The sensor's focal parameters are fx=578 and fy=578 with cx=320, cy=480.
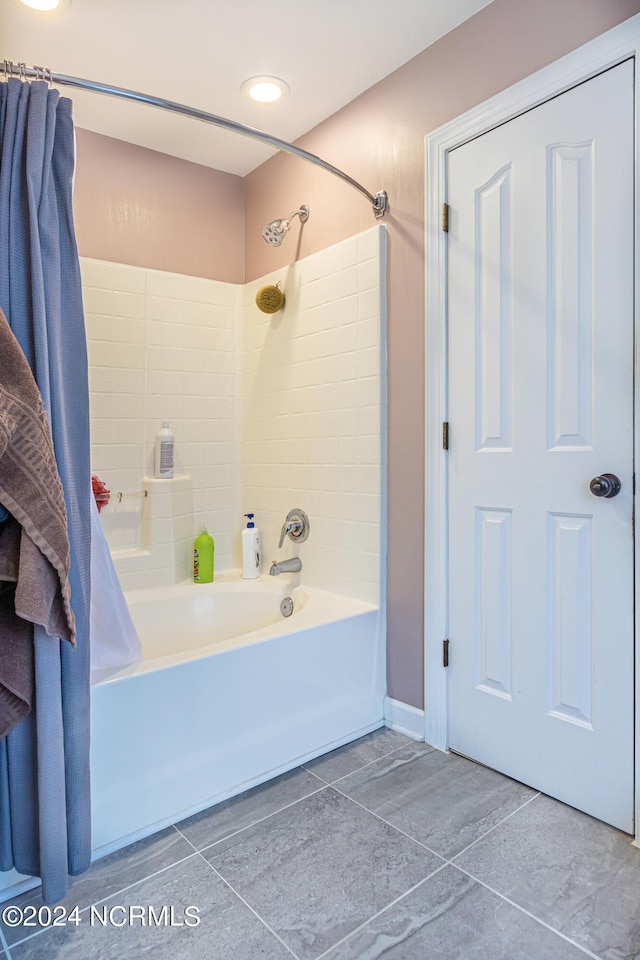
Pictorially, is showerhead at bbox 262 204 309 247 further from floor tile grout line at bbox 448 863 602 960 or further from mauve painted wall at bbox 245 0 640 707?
floor tile grout line at bbox 448 863 602 960

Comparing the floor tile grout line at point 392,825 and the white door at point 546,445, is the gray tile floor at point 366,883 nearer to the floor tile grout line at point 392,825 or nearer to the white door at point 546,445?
Result: the floor tile grout line at point 392,825

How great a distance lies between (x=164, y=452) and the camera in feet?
8.45

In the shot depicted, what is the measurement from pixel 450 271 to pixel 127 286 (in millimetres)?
1403

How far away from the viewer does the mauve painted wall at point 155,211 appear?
243 cm

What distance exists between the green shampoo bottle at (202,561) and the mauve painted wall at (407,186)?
895 millimetres

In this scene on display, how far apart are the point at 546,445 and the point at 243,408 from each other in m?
1.59

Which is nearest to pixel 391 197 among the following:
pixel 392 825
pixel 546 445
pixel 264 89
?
pixel 264 89

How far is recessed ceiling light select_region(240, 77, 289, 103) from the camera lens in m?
2.14

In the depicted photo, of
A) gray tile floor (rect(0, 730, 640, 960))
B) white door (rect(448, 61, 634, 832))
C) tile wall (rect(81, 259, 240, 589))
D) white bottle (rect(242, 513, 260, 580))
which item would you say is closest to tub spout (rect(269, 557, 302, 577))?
white bottle (rect(242, 513, 260, 580))

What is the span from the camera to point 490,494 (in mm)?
1836

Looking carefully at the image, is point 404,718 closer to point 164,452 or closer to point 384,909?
point 384,909

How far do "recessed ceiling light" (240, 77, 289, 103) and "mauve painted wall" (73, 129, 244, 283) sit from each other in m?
0.59

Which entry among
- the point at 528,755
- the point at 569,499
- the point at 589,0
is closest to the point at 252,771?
the point at 528,755

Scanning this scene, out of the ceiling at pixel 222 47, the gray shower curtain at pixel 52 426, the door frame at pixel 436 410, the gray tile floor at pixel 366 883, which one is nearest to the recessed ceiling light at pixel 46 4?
the ceiling at pixel 222 47
